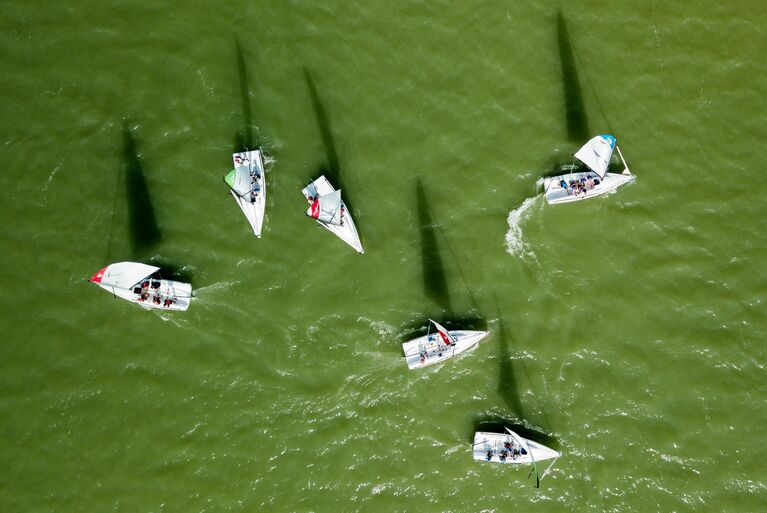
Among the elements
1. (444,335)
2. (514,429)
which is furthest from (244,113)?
(514,429)

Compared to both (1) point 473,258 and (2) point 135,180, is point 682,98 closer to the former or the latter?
(1) point 473,258

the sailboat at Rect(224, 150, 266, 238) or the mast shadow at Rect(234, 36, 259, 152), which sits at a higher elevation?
the mast shadow at Rect(234, 36, 259, 152)

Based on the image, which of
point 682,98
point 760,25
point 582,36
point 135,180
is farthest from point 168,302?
point 760,25

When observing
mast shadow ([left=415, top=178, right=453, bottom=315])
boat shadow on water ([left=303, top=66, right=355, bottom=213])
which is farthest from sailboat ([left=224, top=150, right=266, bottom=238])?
mast shadow ([left=415, top=178, right=453, bottom=315])

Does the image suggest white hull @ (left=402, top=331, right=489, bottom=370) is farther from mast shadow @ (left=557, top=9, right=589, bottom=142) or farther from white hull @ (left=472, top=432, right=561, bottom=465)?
mast shadow @ (left=557, top=9, right=589, bottom=142)

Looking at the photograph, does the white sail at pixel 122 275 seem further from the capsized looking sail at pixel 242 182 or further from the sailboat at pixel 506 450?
the sailboat at pixel 506 450

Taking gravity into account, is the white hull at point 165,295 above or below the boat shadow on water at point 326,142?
below

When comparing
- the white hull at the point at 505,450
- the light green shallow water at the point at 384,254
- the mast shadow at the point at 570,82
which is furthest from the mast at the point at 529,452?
the mast shadow at the point at 570,82
